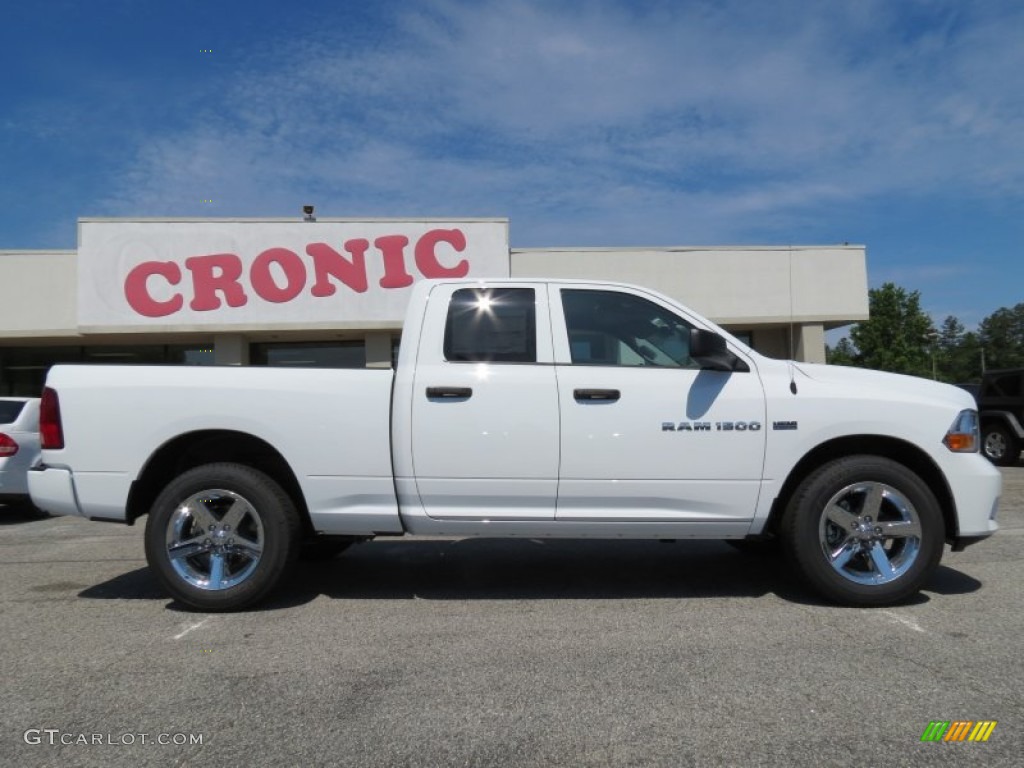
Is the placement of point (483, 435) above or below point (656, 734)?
above

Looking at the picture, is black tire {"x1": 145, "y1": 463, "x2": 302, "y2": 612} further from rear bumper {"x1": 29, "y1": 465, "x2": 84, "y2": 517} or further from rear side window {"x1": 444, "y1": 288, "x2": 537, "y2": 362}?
rear side window {"x1": 444, "y1": 288, "x2": 537, "y2": 362}

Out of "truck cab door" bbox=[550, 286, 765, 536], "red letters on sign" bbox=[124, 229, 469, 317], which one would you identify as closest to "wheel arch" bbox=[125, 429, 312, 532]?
"truck cab door" bbox=[550, 286, 765, 536]

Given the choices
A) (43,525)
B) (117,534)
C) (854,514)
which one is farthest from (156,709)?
(43,525)

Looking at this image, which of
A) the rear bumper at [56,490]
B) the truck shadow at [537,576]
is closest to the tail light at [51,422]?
the rear bumper at [56,490]

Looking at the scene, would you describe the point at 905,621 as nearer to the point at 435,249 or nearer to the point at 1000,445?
the point at 1000,445

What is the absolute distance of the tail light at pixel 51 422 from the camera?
15.0 feet

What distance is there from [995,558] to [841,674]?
10.5ft

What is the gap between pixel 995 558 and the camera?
5.83 m

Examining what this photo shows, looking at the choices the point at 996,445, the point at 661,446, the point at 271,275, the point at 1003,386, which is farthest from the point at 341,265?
the point at 661,446

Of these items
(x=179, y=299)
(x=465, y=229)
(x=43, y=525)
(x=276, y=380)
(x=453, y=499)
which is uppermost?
(x=465, y=229)

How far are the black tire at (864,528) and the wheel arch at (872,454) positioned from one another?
0.12m

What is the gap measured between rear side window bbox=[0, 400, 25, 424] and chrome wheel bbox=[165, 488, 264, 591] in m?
5.91

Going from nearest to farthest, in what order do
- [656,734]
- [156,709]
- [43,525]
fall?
[656,734] → [156,709] → [43,525]

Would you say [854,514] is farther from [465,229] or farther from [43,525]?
[465,229]
